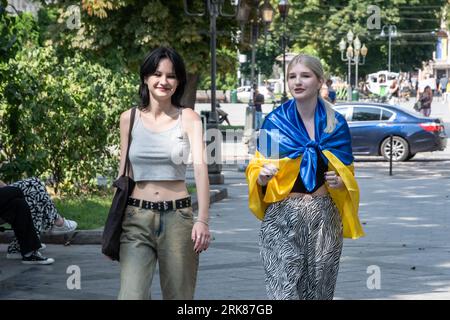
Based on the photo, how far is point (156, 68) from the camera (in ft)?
20.0

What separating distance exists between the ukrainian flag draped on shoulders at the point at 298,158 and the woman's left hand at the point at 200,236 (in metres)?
0.65

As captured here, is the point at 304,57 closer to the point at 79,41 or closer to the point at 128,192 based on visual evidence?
the point at 128,192

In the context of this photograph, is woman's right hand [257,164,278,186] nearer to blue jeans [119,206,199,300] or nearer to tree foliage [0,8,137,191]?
blue jeans [119,206,199,300]

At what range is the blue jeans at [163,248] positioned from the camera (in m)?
5.86

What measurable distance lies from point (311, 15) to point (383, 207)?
62352 mm

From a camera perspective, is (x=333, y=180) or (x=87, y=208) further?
(x=87, y=208)

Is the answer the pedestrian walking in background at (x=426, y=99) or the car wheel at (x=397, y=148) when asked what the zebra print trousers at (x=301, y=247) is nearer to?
the car wheel at (x=397, y=148)

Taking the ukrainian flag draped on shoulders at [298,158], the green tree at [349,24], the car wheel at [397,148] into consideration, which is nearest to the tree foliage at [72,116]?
the ukrainian flag draped on shoulders at [298,158]

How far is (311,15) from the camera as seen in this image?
257 feet

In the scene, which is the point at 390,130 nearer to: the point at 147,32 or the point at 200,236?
the point at 147,32

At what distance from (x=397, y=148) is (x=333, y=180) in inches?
827

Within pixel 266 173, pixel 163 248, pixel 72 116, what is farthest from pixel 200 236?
pixel 72 116

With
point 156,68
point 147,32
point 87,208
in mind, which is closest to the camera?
point 156,68
